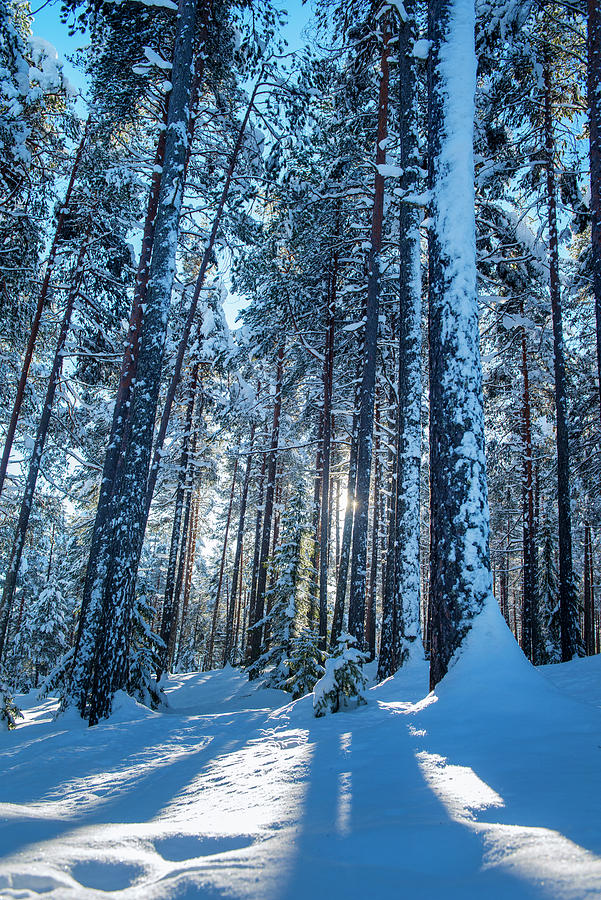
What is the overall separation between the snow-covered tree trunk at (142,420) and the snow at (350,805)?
148 cm

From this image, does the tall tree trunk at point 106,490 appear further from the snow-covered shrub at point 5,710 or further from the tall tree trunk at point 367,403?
the tall tree trunk at point 367,403

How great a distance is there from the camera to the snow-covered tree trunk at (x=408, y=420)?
9.09 meters

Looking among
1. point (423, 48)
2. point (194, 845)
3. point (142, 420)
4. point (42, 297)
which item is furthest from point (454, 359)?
point (42, 297)

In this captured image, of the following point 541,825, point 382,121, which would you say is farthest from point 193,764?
point 382,121

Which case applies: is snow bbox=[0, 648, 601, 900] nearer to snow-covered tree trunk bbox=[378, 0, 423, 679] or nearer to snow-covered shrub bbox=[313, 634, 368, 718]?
snow-covered shrub bbox=[313, 634, 368, 718]

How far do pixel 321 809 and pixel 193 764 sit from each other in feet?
8.97

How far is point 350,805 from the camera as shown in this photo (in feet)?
8.23

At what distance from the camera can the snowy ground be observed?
5.51 feet

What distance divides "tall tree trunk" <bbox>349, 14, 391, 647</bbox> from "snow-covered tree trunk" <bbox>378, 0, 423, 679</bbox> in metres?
0.74

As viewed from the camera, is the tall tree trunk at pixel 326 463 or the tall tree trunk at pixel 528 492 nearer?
the tall tree trunk at pixel 326 463

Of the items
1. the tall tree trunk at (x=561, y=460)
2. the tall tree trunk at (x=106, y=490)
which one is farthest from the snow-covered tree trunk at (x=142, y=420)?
the tall tree trunk at (x=561, y=460)

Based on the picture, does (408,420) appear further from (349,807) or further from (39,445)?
(39,445)

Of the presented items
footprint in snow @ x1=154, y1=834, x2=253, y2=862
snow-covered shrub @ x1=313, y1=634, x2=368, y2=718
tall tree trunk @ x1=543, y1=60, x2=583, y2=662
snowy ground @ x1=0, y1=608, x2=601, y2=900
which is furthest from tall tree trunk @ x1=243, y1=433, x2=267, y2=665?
footprint in snow @ x1=154, y1=834, x2=253, y2=862

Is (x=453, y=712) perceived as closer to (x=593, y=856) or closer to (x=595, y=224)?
(x=593, y=856)
